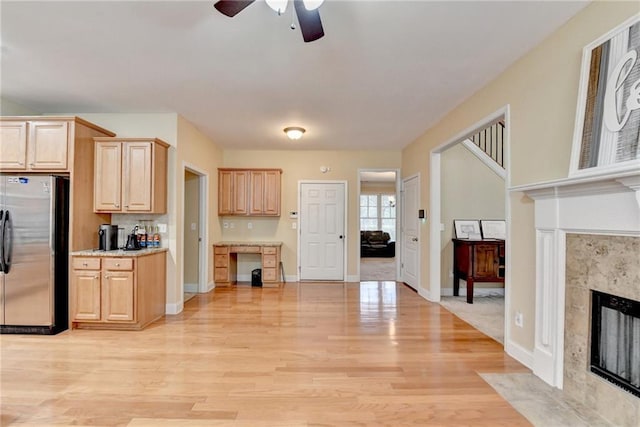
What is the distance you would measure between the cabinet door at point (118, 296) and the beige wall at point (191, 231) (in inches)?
77.7

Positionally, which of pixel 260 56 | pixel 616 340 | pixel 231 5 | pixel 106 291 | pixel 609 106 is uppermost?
pixel 260 56

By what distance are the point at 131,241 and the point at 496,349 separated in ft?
13.8

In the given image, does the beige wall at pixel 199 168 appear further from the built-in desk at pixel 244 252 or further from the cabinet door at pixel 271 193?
the cabinet door at pixel 271 193

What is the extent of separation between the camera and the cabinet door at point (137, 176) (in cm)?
379

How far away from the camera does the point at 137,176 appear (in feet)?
12.5

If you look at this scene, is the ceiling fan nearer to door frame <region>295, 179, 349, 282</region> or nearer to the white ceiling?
the white ceiling

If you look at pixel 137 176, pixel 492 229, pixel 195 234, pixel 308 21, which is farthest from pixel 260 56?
pixel 492 229

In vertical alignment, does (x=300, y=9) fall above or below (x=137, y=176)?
above

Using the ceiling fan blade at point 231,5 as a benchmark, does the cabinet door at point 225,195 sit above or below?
below

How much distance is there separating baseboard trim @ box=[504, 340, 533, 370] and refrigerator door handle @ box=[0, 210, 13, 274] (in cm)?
510

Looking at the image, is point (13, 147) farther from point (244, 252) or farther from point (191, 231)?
point (244, 252)

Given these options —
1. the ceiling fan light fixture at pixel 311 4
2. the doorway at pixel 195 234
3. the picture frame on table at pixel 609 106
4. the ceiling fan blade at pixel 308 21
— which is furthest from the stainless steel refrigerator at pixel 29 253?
the picture frame on table at pixel 609 106

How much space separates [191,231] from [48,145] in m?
2.43

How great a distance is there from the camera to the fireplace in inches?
71.8
